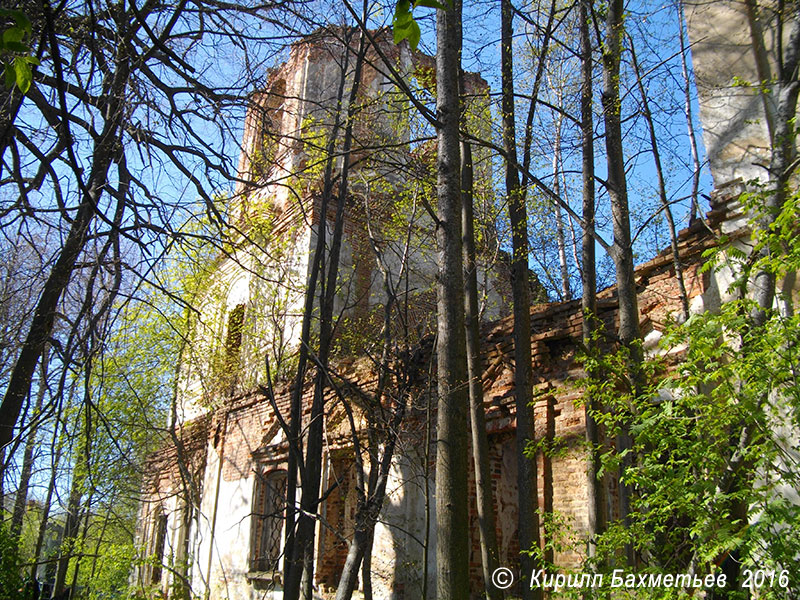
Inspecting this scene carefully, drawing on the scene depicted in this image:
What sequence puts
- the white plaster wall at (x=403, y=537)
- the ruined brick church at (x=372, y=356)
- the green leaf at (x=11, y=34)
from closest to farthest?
1. the green leaf at (x=11, y=34)
2. the ruined brick church at (x=372, y=356)
3. the white plaster wall at (x=403, y=537)

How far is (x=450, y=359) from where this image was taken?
4.59 m

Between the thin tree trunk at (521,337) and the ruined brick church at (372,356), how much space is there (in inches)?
12.2

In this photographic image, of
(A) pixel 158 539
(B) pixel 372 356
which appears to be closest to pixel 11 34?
(B) pixel 372 356

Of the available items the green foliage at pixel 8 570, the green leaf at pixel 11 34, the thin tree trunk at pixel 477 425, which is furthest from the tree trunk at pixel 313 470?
the green leaf at pixel 11 34

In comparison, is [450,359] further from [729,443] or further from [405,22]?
[405,22]

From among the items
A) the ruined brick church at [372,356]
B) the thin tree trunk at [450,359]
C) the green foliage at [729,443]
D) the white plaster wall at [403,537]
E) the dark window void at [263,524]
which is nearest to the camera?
the green foliage at [729,443]

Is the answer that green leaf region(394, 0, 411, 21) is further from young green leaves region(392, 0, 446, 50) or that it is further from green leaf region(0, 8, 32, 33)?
green leaf region(0, 8, 32, 33)

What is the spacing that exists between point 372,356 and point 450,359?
4.67 metres

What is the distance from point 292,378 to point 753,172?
7.75 meters

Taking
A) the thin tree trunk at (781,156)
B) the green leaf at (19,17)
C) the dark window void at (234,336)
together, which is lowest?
the green leaf at (19,17)

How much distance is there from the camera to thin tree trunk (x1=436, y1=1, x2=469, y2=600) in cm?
417

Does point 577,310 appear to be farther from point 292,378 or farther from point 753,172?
point 292,378

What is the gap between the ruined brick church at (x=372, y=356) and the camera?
21.2 feet

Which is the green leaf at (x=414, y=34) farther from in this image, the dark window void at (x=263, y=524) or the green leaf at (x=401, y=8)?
the dark window void at (x=263, y=524)
